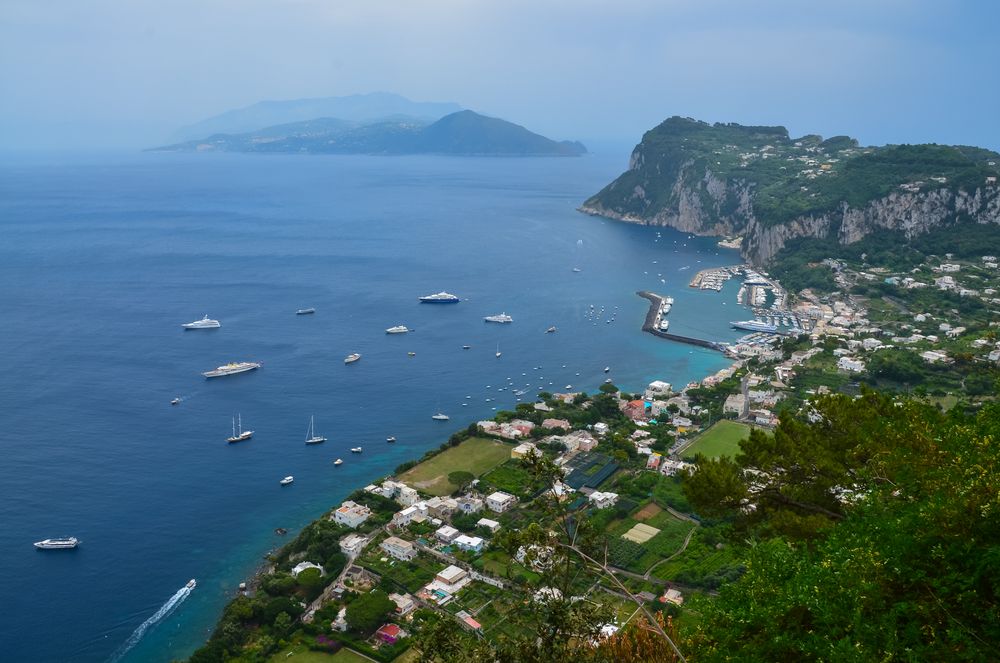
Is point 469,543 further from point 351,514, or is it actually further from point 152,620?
point 152,620

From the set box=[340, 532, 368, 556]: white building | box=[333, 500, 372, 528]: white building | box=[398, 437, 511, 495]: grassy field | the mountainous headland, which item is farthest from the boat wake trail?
the mountainous headland

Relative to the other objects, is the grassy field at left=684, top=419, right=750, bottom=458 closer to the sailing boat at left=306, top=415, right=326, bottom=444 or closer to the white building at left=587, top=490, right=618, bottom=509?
the white building at left=587, top=490, right=618, bottom=509

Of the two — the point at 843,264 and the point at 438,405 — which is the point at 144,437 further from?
the point at 843,264

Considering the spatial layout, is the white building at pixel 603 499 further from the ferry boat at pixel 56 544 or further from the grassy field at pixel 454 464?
the ferry boat at pixel 56 544

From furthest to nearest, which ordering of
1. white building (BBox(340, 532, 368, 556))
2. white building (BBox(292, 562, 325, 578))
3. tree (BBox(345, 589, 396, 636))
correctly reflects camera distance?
white building (BBox(340, 532, 368, 556)) < white building (BBox(292, 562, 325, 578)) < tree (BBox(345, 589, 396, 636))

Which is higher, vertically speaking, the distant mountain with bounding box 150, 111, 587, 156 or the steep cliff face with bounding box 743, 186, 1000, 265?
the distant mountain with bounding box 150, 111, 587, 156

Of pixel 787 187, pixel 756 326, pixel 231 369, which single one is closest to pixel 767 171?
pixel 787 187
